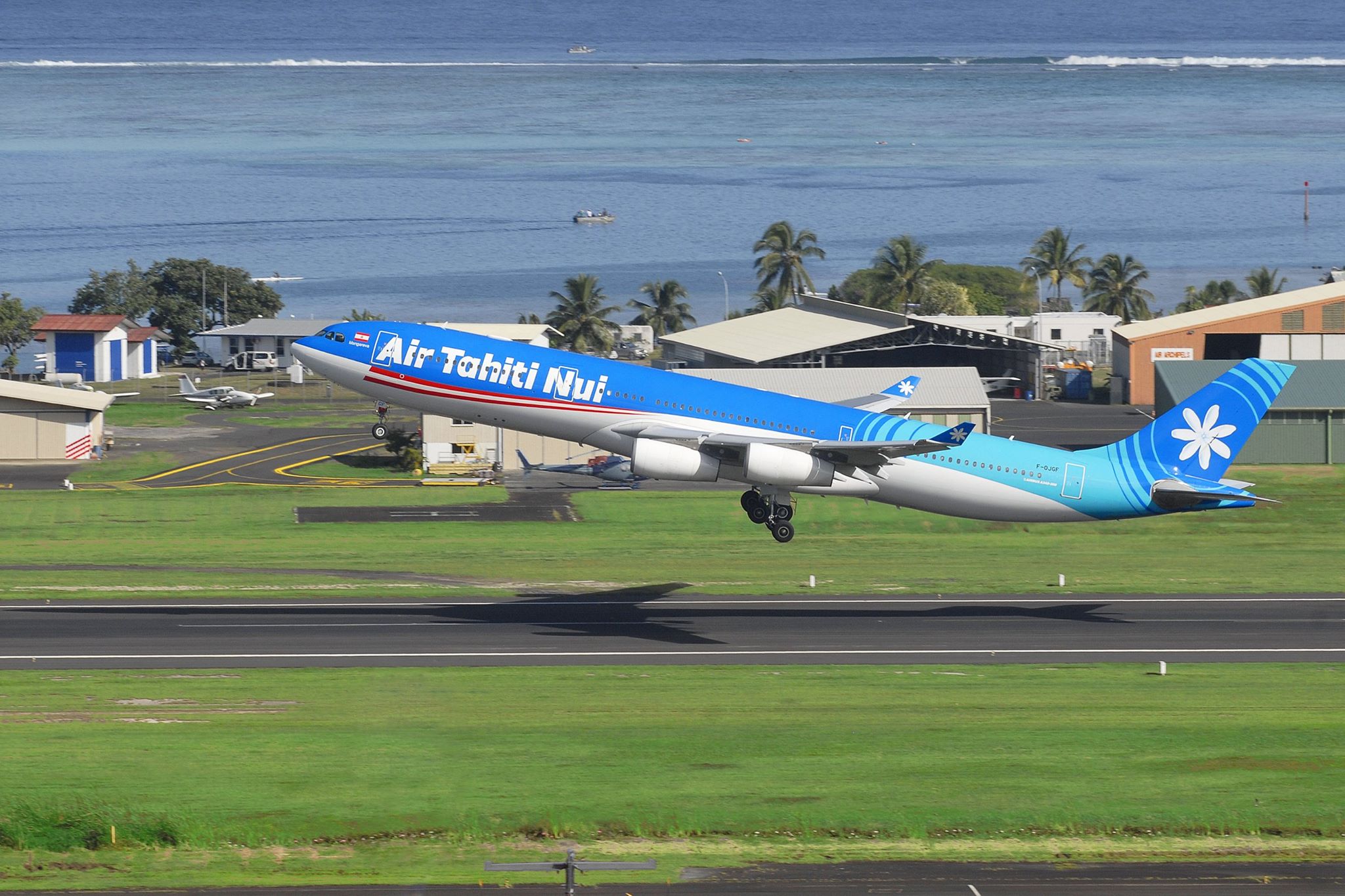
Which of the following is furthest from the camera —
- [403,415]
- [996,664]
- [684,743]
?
[403,415]

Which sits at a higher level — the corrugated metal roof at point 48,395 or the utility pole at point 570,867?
the corrugated metal roof at point 48,395

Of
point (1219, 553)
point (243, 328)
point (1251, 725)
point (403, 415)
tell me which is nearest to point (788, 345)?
point (403, 415)

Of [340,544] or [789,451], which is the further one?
[340,544]

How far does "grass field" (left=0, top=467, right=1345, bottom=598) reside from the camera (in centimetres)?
A: 7294

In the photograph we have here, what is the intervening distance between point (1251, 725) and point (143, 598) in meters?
46.2

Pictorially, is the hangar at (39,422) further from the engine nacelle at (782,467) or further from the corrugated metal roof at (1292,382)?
the corrugated metal roof at (1292,382)

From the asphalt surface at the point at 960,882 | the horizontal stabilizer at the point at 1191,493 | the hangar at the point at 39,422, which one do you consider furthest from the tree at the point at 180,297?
the asphalt surface at the point at 960,882

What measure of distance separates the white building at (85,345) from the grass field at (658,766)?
118 m

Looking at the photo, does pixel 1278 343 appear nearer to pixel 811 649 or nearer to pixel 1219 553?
pixel 1219 553

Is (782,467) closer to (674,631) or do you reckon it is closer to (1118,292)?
(674,631)

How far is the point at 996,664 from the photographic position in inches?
2184

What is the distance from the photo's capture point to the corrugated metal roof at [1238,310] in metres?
132

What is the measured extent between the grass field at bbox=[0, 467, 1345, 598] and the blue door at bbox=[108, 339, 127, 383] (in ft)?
229

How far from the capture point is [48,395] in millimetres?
110938
